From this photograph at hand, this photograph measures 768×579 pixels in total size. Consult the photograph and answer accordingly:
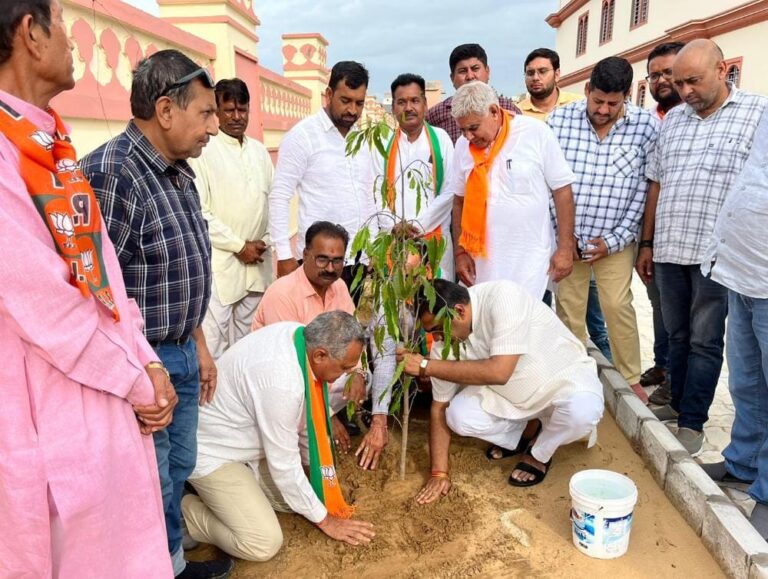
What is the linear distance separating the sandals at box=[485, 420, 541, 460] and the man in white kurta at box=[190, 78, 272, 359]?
1.74 meters

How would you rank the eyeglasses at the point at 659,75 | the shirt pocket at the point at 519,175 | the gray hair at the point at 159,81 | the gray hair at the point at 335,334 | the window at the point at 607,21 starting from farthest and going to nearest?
the window at the point at 607,21 → the eyeglasses at the point at 659,75 → the shirt pocket at the point at 519,175 → the gray hair at the point at 335,334 → the gray hair at the point at 159,81

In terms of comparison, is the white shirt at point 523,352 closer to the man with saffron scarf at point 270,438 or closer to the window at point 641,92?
the man with saffron scarf at point 270,438

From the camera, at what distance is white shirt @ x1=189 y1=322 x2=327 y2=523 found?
229cm

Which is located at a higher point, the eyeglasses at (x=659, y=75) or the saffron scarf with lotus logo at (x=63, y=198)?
the eyeglasses at (x=659, y=75)

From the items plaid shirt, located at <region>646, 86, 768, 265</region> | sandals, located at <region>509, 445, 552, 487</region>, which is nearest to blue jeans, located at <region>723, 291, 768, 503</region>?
plaid shirt, located at <region>646, 86, 768, 265</region>

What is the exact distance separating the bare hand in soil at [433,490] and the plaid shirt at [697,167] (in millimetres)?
1718

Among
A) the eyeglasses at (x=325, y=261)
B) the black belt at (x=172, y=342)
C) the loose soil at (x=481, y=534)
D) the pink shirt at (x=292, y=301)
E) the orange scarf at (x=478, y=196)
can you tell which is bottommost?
the loose soil at (x=481, y=534)

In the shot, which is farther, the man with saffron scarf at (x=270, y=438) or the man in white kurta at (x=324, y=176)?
the man in white kurta at (x=324, y=176)

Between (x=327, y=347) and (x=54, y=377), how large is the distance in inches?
42.3

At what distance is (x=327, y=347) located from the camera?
2.27m

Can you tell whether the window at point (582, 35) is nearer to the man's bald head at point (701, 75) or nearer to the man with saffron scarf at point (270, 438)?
the man's bald head at point (701, 75)

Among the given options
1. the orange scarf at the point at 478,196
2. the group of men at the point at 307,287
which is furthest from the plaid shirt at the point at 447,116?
the orange scarf at the point at 478,196

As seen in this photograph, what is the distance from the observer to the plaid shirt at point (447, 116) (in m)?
4.15

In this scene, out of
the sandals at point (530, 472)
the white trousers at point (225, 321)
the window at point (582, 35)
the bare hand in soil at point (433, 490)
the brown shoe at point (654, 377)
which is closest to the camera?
the bare hand in soil at point (433, 490)
